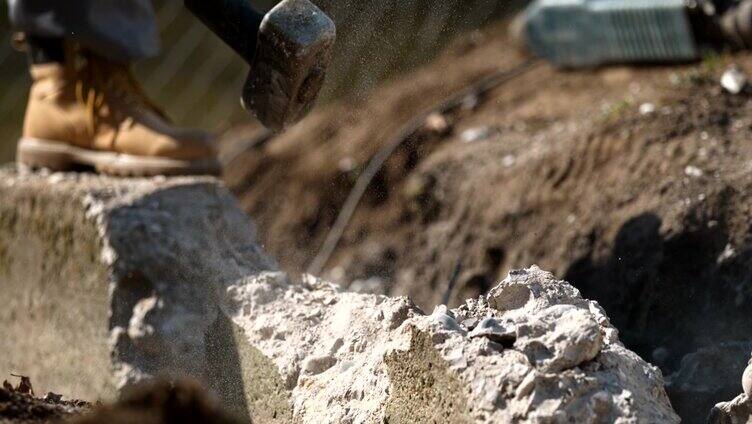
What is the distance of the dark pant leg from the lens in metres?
2.81

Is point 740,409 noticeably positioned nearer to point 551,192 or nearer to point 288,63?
point 288,63

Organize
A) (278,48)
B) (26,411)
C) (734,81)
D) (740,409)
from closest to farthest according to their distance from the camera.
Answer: (26,411)
(740,409)
(278,48)
(734,81)

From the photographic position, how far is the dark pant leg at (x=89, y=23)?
2.81 metres

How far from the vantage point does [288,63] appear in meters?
2.24

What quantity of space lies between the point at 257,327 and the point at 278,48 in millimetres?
559

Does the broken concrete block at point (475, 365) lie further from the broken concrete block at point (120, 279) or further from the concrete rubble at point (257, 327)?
the broken concrete block at point (120, 279)

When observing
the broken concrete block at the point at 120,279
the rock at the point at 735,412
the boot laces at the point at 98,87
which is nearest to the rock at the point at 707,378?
the rock at the point at 735,412

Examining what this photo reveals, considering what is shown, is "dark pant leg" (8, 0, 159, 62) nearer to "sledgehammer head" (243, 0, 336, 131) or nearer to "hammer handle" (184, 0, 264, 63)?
"hammer handle" (184, 0, 264, 63)

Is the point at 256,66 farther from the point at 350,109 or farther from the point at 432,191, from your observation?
the point at 350,109

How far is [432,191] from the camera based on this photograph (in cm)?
389

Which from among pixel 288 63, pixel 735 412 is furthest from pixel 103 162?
pixel 735 412

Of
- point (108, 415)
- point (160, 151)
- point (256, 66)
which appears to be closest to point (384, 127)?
point (160, 151)

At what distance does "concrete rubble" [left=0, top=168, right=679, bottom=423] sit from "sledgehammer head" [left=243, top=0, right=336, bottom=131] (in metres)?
0.30

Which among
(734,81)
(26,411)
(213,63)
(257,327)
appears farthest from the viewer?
(213,63)
